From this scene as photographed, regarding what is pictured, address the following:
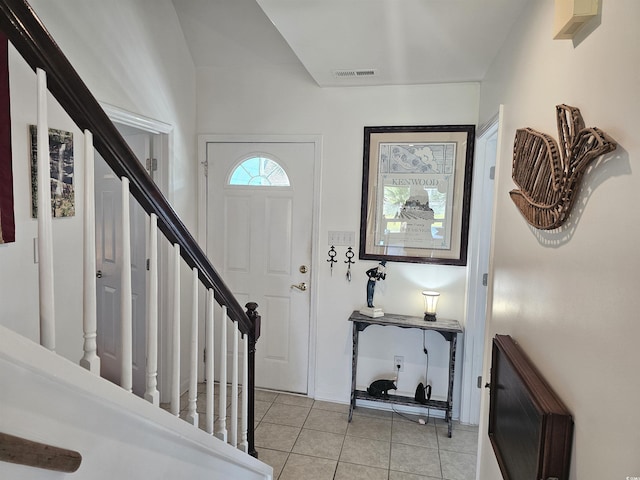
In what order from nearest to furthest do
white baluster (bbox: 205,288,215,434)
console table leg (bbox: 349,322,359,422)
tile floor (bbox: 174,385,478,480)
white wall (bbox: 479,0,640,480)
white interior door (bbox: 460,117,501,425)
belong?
white wall (bbox: 479,0,640,480) → white baluster (bbox: 205,288,215,434) → tile floor (bbox: 174,385,478,480) → white interior door (bbox: 460,117,501,425) → console table leg (bbox: 349,322,359,422)

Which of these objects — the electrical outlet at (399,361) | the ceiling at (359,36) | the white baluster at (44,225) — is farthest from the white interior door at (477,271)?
the white baluster at (44,225)

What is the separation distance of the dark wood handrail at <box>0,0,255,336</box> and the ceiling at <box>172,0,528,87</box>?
1.19 m

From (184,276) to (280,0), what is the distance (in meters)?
2.14

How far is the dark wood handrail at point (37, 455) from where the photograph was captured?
676 mm

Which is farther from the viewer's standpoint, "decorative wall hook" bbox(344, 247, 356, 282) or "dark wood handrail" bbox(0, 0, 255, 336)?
"decorative wall hook" bbox(344, 247, 356, 282)

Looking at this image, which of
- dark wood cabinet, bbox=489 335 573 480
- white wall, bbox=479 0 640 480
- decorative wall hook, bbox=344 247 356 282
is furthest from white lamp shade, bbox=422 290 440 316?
white wall, bbox=479 0 640 480

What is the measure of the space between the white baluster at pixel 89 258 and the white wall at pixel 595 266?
1.15 meters

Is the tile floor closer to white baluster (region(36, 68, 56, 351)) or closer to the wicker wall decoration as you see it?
the wicker wall decoration

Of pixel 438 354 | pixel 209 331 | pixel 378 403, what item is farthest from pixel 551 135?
pixel 378 403

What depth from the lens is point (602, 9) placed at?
38.7 inches

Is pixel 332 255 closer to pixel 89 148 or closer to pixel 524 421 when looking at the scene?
pixel 524 421

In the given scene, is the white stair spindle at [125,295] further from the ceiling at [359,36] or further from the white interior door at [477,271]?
the white interior door at [477,271]

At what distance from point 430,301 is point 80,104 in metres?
2.51

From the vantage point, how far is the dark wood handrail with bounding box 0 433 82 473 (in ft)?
2.22
